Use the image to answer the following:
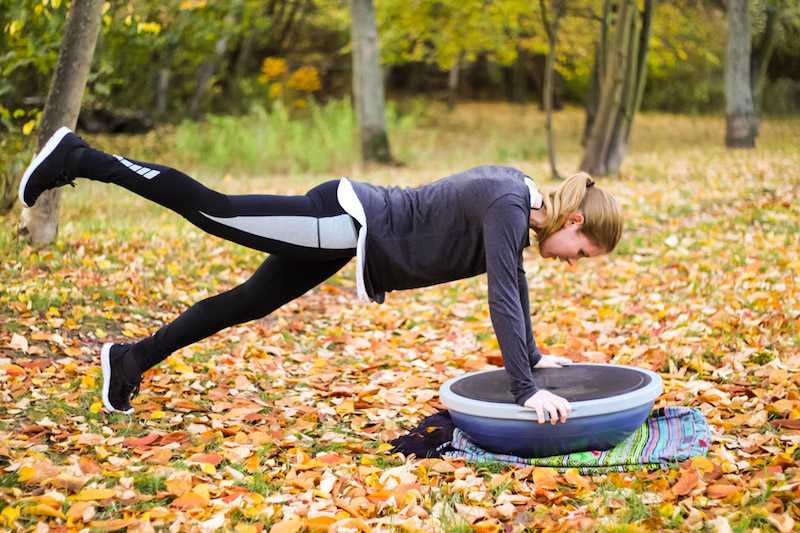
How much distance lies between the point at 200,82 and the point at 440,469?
612 inches

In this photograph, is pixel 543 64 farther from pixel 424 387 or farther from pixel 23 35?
pixel 424 387

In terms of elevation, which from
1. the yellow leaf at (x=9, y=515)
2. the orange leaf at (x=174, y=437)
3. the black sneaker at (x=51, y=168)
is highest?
the black sneaker at (x=51, y=168)

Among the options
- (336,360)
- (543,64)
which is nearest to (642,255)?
(336,360)

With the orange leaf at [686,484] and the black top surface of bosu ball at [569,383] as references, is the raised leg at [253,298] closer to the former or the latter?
the black top surface of bosu ball at [569,383]

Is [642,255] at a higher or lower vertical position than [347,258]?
lower

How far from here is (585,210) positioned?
11.1 feet

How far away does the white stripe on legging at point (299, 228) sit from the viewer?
3.43 meters

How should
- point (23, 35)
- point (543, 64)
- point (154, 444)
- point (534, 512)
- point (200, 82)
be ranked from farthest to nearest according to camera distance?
point (543, 64) < point (200, 82) < point (23, 35) < point (154, 444) < point (534, 512)

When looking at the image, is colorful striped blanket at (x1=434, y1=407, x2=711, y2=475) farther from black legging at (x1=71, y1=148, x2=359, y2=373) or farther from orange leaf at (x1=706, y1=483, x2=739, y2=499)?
black legging at (x1=71, y1=148, x2=359, y2=373)

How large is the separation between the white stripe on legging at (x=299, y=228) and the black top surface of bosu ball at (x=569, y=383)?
35.7 inches

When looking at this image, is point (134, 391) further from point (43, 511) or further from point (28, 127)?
point (28, 127)

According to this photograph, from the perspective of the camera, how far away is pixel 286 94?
846 inches

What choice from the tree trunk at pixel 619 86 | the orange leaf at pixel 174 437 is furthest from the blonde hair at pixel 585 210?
the tree trunk at pixel 619 86

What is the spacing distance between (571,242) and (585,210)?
0.48 ft
